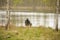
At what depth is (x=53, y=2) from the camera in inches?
395

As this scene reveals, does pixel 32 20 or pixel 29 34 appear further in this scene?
pixel 32 20

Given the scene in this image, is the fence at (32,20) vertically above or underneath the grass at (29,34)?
above

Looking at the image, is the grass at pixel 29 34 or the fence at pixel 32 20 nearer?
the grass at pixel 29 34

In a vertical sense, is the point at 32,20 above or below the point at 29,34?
above

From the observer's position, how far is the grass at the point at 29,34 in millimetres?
7777

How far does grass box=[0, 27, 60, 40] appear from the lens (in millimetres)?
7777

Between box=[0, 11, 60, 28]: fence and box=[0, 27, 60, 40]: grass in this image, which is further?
box=[0, 11, 60, 28]: fence

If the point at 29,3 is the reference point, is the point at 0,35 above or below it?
below

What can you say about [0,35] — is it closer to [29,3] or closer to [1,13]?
[1,13]

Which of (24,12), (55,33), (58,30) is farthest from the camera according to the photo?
(24,12)

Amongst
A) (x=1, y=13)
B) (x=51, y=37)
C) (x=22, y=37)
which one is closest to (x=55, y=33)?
(x=51, y=37)

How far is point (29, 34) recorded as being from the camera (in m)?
8.09

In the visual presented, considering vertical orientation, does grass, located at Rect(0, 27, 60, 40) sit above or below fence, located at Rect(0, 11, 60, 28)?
below

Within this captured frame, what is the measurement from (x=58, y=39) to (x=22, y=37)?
4.71 feet
